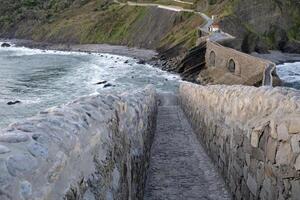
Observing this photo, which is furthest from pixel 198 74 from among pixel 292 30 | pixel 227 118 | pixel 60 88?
pixel 227 118

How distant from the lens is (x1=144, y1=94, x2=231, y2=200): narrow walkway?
1002 centimetres

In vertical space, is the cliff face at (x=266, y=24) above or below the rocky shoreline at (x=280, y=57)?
above

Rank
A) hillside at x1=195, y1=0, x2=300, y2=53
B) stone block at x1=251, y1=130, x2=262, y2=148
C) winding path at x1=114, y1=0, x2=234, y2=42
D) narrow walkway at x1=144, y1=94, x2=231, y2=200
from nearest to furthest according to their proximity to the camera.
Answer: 1. stone block at x1=251, y1=130, x2=262, y2=148
2. narrow walkway at x1=144, y1=94, x2=231, y2=200
3. winding path at x1=114, y1=0, x2=234, y2=42
4. hillside at x1=195, y1=0, x2=300, y2=53

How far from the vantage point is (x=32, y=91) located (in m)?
56.3

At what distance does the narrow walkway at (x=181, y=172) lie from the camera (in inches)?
394

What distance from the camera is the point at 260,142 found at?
300 inches

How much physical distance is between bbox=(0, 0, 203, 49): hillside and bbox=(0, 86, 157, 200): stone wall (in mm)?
65071

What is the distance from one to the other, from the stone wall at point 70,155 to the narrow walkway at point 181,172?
256cm

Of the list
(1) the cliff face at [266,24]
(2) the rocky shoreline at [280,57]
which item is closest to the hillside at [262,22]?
(1) the cliff face at [266,24]

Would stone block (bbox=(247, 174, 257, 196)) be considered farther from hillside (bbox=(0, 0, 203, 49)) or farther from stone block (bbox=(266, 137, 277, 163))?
hillside (bbox=(0, 0, 203, 49))

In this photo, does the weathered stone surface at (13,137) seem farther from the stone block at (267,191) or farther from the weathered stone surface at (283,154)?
the stone block at (267,191)

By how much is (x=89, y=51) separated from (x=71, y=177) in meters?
94.6

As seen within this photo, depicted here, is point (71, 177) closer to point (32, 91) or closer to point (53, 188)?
point (53, 188)

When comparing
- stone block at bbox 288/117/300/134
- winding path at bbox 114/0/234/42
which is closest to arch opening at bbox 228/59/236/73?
winding path at bbox 114/0/234/42
